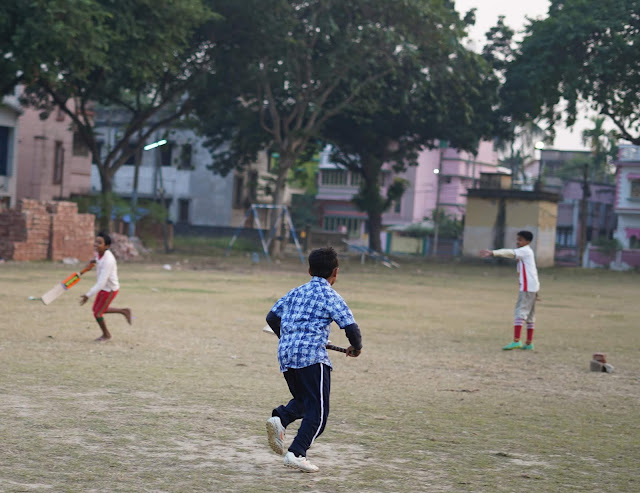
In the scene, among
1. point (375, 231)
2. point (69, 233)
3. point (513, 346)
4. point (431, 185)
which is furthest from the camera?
point (431, 185)

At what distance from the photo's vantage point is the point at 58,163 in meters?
47.8

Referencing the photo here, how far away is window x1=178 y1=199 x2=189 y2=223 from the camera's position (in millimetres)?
62625

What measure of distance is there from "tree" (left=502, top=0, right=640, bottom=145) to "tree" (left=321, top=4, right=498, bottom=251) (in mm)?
1924

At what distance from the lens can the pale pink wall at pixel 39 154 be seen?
46062 mm

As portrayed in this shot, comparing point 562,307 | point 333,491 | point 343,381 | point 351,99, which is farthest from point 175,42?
point 333,491

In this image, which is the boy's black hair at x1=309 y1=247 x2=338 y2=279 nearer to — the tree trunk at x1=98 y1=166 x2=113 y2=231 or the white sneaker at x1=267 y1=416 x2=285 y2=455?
the white sneaker at x1=267 y1=416 x2=285 y2=455

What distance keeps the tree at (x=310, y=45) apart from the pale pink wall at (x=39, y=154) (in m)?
11.5

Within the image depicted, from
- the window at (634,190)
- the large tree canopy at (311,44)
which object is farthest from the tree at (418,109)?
the window at (634,190)

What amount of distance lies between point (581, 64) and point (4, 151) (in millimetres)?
25582

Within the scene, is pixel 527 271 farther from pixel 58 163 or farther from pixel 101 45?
pixel 58 163

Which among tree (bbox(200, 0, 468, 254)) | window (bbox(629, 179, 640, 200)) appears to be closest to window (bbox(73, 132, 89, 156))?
tree (bbox(200, 0, 468, 254))

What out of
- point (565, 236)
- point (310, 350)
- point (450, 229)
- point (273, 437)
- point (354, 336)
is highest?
point (565, 236)

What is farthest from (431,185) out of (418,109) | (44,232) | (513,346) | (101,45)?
(513,346)

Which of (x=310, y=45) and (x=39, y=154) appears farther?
(x=39, y=154)
